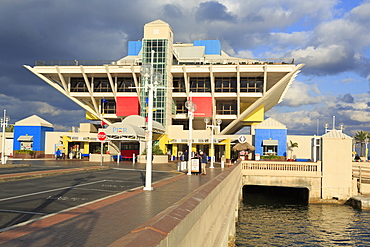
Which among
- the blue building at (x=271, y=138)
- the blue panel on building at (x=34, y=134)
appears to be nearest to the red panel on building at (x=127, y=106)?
the blue panel on building at (x=34, y=134)

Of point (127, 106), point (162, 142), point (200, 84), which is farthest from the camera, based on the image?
point (200, 84)

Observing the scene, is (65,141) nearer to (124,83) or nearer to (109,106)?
(109,106)

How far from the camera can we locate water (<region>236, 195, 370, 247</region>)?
19078mm

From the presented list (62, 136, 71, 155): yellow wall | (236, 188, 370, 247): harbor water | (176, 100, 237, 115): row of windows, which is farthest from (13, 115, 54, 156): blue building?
(236, 188, 370, 247): harbor water

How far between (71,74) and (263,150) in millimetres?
32982

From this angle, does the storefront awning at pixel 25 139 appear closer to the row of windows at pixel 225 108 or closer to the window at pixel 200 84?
the row of windows at pixel 225 108

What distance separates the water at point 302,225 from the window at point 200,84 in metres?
27.2

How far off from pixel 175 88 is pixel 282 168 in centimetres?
2561

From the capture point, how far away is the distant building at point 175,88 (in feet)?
167

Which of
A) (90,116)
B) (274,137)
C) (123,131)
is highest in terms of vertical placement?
(90,116)

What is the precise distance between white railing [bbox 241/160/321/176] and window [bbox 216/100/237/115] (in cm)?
2333

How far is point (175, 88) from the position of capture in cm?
5250

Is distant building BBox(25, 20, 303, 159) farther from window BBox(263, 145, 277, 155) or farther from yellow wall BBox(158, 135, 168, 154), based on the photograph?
window BBox(263, 145, 277, 155)

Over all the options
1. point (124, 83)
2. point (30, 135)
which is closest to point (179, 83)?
point (124, 83)
